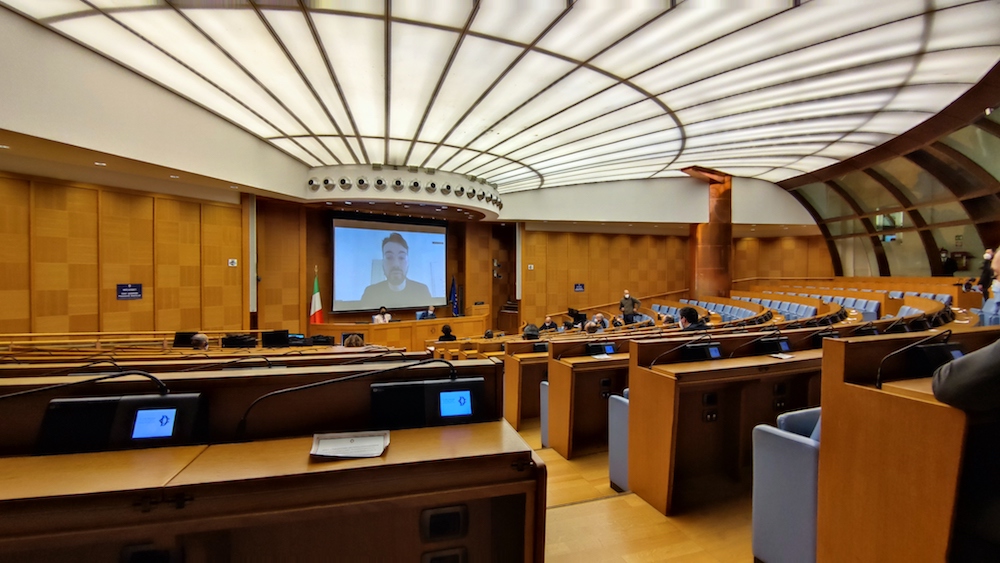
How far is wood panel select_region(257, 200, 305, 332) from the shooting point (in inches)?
372

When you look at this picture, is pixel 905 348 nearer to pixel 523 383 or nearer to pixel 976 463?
pixel 976 463

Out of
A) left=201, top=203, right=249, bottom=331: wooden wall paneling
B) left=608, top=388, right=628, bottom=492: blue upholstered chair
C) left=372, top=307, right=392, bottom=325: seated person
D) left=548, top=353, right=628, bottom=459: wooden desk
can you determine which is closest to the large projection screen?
left=372, top=307, right=392, bottom=325: seated person

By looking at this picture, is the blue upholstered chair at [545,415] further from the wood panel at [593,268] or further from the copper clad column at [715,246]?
the copper clad column at [715,246]

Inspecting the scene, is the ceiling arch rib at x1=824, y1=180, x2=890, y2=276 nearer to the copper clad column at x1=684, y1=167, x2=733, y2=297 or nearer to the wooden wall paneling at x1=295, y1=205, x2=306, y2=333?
the copper clad column at x1=684, y1=167, x2=733, y2=297

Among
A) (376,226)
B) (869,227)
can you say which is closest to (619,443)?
(376,226)

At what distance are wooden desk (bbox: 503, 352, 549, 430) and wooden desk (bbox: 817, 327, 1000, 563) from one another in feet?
9.12

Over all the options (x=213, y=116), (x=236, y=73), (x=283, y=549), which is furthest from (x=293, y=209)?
(x=283, y=549)

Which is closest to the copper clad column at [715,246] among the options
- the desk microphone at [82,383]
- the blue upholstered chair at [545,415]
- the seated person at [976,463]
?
the blue upholstered chair at [545,415]

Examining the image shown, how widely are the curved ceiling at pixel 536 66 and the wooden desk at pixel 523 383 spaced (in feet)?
12.2

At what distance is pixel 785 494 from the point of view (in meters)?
1.84

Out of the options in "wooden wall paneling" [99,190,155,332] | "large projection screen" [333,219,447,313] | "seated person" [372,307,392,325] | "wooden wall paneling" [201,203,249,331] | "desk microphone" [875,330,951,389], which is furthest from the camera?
"large projection screen" [333,219,447,313]

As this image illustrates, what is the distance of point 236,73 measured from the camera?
5332 millimetres

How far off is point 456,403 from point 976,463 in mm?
1725

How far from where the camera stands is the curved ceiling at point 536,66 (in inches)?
171
